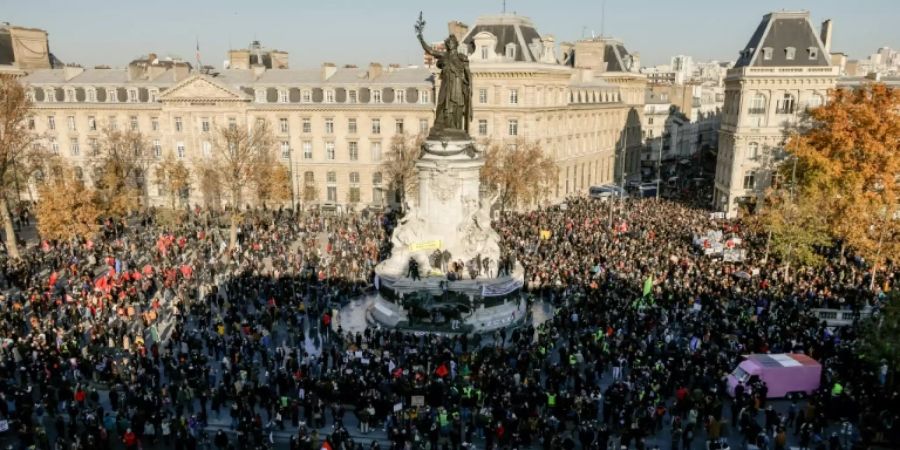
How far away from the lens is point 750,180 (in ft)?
183

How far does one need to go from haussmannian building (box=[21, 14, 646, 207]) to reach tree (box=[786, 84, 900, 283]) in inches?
643

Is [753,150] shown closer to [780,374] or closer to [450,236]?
[450,236]

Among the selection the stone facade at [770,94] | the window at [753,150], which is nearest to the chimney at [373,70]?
the stone facade at [770,94]

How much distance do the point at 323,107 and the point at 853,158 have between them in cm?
4330

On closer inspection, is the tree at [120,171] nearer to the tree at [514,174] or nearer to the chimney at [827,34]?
the tree at [514,174]

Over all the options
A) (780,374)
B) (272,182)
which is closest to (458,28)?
(272,182)

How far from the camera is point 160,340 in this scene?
28.0 meters

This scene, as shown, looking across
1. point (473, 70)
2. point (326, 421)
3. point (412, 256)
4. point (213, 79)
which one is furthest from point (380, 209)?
point (326, 421)

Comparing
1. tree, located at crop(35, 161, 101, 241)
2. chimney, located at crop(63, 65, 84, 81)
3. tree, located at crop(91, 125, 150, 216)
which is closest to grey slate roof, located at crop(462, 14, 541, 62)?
tree, located at crop(91, 125, 150, 216)

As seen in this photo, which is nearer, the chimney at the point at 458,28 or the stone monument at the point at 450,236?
the stone monument at the point at 450,236

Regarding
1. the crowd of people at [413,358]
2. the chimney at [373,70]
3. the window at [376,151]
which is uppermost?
the chimney at [373,70]

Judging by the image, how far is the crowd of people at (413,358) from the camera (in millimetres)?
19422

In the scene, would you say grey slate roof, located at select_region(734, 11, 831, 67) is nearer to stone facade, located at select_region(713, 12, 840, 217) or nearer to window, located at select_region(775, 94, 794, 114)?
stone facade, located at select_region(713, 12, 840, 217)

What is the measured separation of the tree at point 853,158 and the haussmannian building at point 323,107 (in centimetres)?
1634
